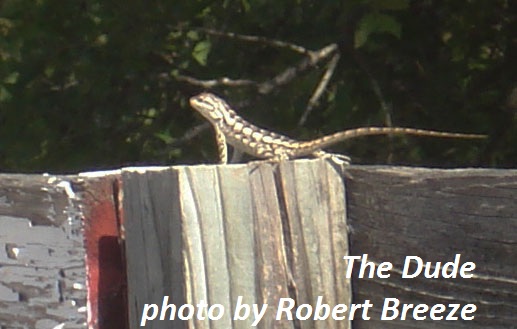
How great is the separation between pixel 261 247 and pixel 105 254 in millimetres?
237

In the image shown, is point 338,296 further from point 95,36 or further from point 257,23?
point 95,36

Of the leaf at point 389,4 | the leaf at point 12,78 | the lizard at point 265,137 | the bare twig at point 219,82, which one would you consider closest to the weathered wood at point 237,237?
Answer: the lizard at point 265,137

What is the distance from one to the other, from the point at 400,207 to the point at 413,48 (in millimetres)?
4291

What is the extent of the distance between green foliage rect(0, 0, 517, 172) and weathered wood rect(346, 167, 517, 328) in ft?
12.3

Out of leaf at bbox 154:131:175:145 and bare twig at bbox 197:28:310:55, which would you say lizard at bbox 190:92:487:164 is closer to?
bare twig at bbox 197:28:310:55

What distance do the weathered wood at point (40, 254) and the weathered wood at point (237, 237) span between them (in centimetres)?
8

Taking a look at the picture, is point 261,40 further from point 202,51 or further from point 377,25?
point 377,25

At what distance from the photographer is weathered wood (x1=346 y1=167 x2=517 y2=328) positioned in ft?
A: 4.73

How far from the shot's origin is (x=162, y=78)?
620 cm

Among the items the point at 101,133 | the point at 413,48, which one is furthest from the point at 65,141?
the point at 413,48

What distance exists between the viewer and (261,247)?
166cm

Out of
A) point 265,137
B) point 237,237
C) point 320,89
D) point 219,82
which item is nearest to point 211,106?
point 265,137

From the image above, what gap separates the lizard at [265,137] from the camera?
2676mm

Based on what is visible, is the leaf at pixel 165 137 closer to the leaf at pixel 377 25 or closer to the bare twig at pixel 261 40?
the bare twig at pixel 261 40
